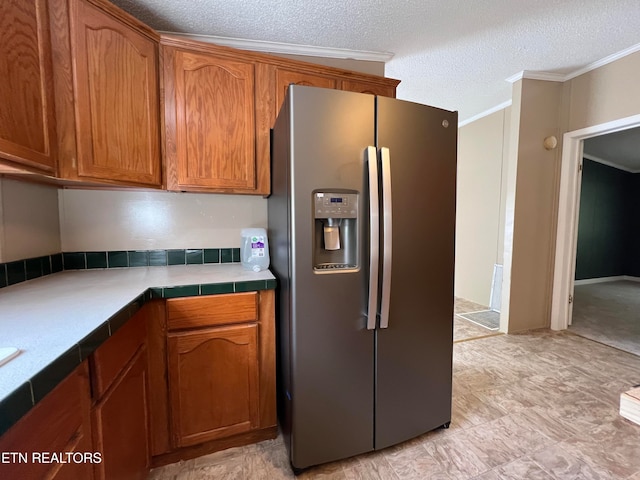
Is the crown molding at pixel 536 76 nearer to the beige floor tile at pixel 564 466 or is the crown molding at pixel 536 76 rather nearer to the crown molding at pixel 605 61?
the crown molding at pixel 605 61

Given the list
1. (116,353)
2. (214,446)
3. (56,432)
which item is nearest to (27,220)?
(116,353)

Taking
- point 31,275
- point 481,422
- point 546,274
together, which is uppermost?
point 31,275

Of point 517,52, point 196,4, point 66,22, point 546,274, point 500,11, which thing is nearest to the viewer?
point 66,22

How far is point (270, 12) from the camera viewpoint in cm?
163

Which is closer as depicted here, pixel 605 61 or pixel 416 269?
pixel 416 269

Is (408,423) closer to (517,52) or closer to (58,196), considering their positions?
(58,196)

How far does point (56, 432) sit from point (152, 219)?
4.52ft

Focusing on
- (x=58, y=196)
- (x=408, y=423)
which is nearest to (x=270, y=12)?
(x=58, y=196)

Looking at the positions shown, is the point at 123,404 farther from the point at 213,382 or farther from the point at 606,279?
the point at 606,279

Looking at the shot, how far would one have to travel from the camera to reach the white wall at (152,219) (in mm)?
1679

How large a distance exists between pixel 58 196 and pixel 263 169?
120 cm

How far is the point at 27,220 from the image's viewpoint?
1.39m

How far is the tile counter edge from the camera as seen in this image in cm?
48

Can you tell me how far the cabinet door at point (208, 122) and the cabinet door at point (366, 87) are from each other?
2.01ft
